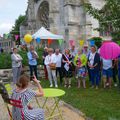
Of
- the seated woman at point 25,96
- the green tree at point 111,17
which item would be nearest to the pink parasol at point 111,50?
the green tree at point 111,17

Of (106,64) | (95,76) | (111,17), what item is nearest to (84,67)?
(95,76)

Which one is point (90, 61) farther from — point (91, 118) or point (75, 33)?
point (75, 33)

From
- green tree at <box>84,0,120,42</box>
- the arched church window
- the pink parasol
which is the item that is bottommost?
the pink parasol

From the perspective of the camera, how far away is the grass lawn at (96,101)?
8.81 metres

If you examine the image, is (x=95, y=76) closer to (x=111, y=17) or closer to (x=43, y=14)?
(x=111, y=17)

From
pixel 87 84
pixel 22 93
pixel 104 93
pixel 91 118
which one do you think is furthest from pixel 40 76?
pixel 22 93

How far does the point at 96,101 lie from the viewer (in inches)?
418

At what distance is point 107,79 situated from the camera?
13.6 metres

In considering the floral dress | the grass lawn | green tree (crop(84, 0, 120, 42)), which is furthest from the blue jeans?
the floral dress

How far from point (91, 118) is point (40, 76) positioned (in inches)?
409

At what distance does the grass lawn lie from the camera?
8810 millimetres

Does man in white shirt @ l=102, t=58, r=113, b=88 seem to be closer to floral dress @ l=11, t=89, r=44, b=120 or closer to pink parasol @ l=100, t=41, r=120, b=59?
pink parasol @ l=100, t=41, r=120, b=59

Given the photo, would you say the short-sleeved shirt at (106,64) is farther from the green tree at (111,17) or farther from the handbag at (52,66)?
the handbag at (52,66)

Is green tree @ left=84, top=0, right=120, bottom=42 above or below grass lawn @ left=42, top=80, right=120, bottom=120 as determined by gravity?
above
